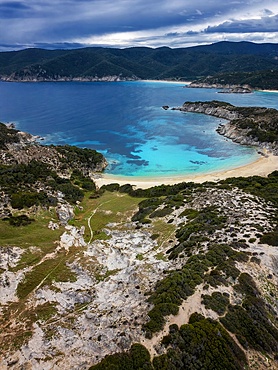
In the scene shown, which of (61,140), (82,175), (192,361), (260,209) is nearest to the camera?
(192,361)

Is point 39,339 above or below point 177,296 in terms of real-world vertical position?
below

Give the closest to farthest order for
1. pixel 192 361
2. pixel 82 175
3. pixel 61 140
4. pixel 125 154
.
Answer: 1. pixel 192 361
2. pixel 82 175
3. pixel 125 154
4. pixel 61 140

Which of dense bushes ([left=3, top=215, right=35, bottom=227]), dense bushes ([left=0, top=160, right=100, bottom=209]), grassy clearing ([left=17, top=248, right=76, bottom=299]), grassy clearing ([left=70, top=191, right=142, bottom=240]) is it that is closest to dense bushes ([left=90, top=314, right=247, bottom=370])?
grassy clearing ([left=17, top=248, right=76, bottom=299])

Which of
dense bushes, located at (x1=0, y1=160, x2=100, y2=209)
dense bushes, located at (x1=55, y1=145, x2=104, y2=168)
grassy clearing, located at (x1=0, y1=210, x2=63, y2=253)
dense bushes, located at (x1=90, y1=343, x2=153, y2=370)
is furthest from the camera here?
dense bushes, located at (x1=55, y1=145, x2=104, y2=168)

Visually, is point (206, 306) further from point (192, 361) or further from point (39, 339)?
point (39, 339)

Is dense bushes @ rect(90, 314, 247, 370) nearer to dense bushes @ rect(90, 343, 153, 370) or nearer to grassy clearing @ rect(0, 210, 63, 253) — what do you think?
dense bushes @ rect(90, 343, 153, 370)

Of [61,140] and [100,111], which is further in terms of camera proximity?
[100,111]

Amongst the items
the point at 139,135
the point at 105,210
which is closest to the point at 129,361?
the point at 105,210

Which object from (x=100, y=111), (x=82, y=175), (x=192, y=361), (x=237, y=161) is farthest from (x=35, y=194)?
(x=100, y=111)
